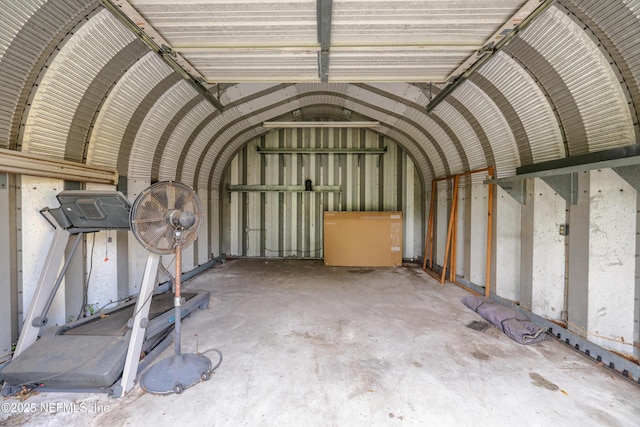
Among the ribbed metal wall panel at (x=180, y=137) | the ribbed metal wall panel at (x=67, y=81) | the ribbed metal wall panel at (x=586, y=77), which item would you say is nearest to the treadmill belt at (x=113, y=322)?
the ribbed metal wall panel at (x=67, y=81)

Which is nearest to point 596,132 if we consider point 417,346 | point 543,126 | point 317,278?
point 543,126

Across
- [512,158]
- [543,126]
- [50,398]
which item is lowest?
[50,398]

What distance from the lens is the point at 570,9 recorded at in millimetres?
2049

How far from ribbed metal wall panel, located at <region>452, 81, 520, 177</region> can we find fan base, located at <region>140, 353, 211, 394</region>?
4195 mm

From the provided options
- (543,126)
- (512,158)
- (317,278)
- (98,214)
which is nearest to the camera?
(98,214)

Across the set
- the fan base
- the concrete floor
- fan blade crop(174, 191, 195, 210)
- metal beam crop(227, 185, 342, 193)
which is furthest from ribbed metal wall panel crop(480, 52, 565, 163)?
metal beam crop(227, 185, 342, 193)

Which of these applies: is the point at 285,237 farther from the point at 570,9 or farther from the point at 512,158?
the point at 570,9

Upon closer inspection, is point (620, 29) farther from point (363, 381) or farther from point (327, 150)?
point (327, 150)

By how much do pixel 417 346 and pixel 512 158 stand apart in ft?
9.06

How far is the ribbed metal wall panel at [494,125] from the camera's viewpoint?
3453 mm

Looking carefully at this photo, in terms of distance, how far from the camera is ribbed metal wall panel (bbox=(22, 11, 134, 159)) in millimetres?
2338

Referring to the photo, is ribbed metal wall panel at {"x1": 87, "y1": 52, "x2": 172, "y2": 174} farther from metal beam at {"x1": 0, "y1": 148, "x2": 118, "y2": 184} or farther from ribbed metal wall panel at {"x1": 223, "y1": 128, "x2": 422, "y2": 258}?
ribbed metal wall panel at {"x1": 223, "y1": 128, "x2": 422, "y2": 258}

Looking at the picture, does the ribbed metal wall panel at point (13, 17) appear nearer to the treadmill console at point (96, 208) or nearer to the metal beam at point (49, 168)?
the metal beam at point (49, 168)

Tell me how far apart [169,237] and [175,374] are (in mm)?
1139
